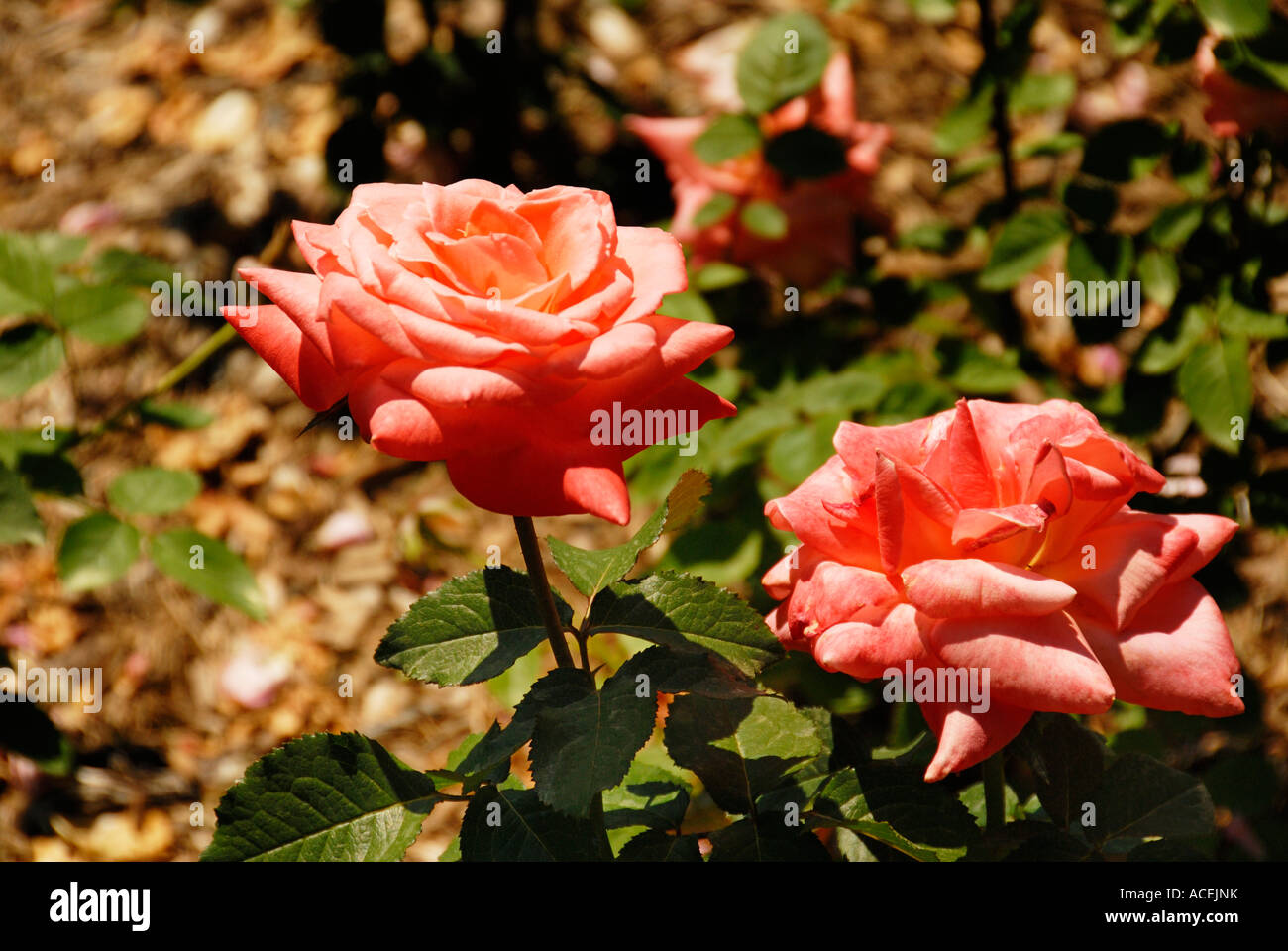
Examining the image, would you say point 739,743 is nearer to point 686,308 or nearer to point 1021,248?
point 686,308

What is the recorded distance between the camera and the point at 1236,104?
1114mm

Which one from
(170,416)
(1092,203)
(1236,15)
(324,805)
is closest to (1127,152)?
(1092,203)

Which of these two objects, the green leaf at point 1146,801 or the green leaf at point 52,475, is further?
the green leaf at point 52,475

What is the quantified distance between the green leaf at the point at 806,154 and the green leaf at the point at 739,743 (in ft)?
2.47

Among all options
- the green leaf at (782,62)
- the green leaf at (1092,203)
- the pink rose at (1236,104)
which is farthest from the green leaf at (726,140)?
the pink rose at (1236,104)

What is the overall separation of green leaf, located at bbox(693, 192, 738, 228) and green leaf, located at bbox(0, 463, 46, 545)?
30.6 inches

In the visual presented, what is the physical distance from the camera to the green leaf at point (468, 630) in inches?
27.1

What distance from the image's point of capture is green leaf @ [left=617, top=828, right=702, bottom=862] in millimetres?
710

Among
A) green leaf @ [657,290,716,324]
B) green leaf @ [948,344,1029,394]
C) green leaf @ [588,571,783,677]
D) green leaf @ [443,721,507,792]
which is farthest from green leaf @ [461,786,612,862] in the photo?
green leaf @ [948,344,1029,394]

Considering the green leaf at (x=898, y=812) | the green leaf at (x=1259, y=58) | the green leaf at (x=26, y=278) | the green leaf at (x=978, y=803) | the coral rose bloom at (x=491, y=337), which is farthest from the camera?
the green leaf at (x=26, y=278)

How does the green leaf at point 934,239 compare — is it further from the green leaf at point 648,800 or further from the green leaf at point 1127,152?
the green leaf at point 648,800

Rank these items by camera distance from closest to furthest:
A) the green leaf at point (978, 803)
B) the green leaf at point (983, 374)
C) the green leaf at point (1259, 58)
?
the green leaf at point (978, 803) < the green leaf at point (1259, 58) < the green leaf at point (983, 374)
